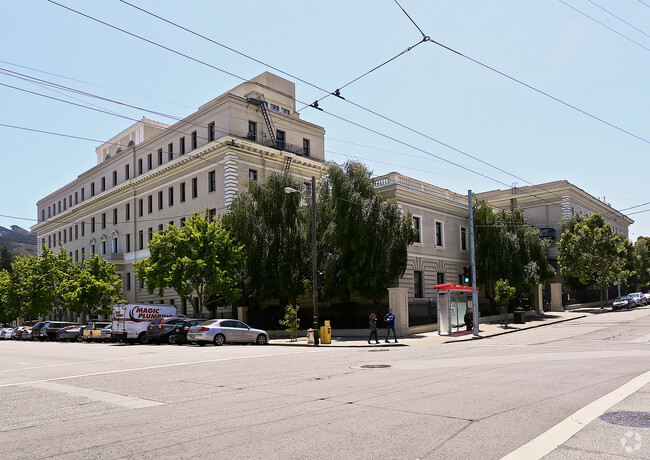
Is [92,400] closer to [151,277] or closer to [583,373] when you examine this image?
[583,373]

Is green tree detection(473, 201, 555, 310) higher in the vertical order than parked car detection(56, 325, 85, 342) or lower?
higher

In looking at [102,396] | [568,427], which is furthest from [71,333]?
[568,427]

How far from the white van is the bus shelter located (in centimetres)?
1648

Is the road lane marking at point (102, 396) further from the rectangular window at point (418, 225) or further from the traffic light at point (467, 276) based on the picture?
the rectangular window at point (418, 225)

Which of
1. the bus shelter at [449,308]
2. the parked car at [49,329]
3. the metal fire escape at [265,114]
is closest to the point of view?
the bus shelter at [449,308]

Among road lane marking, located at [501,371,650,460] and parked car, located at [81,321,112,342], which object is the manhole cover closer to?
road lane marking, located at [501,371,650,460]

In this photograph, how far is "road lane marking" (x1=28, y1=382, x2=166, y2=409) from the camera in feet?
32.4

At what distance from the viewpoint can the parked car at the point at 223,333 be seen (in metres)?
27.4

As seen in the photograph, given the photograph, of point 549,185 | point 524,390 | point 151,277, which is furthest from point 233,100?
point 524,390

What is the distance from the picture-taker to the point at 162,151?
48.9 meters

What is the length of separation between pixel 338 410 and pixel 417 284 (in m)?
30.4

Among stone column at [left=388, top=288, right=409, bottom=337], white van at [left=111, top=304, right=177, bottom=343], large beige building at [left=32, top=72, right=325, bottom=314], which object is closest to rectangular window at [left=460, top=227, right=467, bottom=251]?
large beige building at [left=32, top=72, right=325, bottom=314]

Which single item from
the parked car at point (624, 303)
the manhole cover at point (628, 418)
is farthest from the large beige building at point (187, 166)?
the manhole cover at point (628, 418)

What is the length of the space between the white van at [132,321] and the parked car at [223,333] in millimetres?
5849
